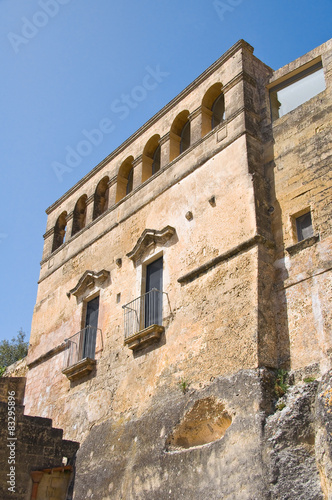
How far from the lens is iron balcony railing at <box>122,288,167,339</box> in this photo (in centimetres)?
1179

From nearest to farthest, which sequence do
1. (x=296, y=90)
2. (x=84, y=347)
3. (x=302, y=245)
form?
(x=302, y=245) < (x=296, y=90) < (x=84, y=347)

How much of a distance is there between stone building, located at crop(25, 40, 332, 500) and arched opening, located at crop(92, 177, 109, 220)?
1.65 feet

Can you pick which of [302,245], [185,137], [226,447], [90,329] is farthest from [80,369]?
[302,245]

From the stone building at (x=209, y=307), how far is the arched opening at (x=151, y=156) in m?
0.04

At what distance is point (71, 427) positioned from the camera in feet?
42.4

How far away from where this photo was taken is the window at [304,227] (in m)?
10.1

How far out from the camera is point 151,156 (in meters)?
14.8

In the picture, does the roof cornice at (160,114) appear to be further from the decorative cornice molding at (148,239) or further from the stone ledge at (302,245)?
the stone ledge at (302,245)

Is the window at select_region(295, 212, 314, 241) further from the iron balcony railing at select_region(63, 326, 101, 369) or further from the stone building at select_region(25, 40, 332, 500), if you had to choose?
A: the iron balcony railing at select_region(63, 326, 101, 369)

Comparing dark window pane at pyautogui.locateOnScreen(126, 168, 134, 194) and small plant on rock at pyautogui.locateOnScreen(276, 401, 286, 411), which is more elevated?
dark window pane at pyautogui.locateOnScreen(126, 168, 134, 194)

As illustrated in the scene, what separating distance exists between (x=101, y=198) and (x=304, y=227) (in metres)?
7.16

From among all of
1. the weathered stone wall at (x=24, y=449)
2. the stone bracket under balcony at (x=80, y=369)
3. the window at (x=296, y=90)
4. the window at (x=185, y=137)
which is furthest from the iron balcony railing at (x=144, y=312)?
the window at (x=296, y=90)

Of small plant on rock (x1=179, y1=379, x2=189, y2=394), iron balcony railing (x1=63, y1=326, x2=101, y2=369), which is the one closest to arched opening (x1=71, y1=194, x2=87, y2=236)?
iron balcony railing (x1=63, y1=326, x2=101, y2=369)

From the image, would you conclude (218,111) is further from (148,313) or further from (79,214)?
(79,214)
